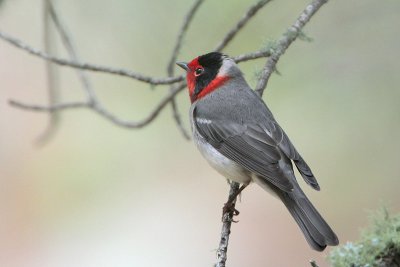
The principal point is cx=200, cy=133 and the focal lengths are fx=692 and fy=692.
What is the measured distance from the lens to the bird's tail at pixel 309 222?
3285mm

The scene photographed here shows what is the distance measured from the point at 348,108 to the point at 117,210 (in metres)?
2.44

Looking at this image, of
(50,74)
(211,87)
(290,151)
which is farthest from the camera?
(50,74)

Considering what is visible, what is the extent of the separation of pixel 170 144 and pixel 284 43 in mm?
3281

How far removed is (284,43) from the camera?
3.76 m

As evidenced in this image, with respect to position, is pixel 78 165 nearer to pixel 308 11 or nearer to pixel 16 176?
pixel 16 176

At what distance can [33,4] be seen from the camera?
726cm

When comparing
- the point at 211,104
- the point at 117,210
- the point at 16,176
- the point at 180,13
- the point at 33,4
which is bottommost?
the point at 211,104

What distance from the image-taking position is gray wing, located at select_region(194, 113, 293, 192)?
3650 mm

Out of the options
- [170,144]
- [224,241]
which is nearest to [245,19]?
[224,241]

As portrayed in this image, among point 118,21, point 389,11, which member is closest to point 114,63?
point 118,21

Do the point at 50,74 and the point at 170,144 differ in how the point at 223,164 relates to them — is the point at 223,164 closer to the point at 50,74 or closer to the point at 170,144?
the point at 50,74

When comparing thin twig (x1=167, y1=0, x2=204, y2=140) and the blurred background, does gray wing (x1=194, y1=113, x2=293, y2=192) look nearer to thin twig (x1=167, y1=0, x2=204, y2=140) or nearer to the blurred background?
thin twig (x1=167, y1=0, x2=204, y2=140)

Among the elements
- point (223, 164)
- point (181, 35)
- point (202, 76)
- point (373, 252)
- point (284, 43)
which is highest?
point (181, 35)

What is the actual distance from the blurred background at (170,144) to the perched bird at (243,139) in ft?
3.47
